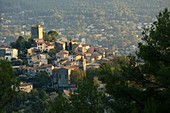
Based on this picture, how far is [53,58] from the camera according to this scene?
115 feet

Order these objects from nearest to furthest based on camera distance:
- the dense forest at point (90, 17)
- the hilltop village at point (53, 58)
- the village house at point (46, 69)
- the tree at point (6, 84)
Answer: the tree at point (6, 84) < the hilltop village at point (53, 58) < the village house at point (46, 69) < the dense forest at point (90, 17)

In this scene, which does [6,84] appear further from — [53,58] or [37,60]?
[53,58]

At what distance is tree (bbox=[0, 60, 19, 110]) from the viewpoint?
10.7 m

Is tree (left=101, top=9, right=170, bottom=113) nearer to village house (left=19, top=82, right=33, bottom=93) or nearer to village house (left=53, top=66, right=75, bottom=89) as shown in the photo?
village house (left=19, top=82, right=33, bottom=93)

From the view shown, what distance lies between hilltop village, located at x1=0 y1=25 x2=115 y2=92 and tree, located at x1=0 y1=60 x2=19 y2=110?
17.1 m

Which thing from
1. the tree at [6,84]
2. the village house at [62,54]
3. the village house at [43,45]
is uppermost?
the tree at [6,84]

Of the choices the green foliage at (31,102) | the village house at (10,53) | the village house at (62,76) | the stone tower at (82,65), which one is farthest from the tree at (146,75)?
the village house at (10,53)

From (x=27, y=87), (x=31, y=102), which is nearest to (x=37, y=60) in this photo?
(x=27, y=87)

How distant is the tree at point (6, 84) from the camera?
10.7m

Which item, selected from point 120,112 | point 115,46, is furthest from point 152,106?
point 115,46

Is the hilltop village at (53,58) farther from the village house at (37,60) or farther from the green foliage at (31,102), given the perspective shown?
the green foliage at (31,102)

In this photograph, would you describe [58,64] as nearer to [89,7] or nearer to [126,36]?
[126,36]

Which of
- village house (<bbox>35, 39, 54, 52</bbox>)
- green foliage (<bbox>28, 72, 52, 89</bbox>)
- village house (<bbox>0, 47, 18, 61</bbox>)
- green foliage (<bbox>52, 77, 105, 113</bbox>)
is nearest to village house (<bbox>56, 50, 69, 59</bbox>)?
village house (<bbox>35, 39, 54, 52</bbox>)

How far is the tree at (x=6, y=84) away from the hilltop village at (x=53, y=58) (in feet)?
56.1
